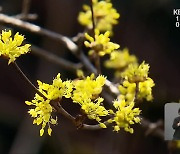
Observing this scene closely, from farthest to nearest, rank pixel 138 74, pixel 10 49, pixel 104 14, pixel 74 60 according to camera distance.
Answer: pixel 74 60 → pixel 104 14 → pixel 138 74 → pixel 10 49

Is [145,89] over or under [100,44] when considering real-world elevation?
under

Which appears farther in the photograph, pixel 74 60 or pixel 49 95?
pixel 74 60

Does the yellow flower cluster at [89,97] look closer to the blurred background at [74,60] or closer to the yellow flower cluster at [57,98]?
the yellow flower cluster at [57,98]

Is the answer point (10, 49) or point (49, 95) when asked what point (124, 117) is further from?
point (10, 49)

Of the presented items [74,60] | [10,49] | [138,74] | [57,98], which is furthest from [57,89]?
[74,60]

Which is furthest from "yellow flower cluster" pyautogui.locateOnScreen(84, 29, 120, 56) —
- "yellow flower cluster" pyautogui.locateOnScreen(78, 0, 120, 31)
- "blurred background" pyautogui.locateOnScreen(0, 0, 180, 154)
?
"blurred background" pyautogui.locateOnScreen(0, 0, 180, 154)

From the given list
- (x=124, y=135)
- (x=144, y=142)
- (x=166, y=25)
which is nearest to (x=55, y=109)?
(x=124, y=135)

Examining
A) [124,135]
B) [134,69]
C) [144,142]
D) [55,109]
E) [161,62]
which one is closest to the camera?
[55,109]

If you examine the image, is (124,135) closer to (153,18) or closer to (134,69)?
(153,18)

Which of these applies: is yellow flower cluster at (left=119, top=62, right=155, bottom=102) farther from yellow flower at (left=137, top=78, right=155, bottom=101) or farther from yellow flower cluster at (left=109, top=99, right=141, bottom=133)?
yellow flower cluster at (left=109, top=99, right=141, bottom=133)
